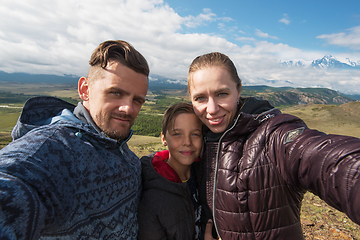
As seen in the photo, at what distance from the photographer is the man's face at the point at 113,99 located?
7.50 feet

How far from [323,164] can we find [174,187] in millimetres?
1894

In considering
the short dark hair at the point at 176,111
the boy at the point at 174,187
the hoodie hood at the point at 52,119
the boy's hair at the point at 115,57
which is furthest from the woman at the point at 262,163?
the hoodie hood at the point at 52,119

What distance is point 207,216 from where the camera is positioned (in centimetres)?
279

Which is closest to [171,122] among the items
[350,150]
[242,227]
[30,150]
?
[242,227]

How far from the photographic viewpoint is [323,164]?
152 centimetres

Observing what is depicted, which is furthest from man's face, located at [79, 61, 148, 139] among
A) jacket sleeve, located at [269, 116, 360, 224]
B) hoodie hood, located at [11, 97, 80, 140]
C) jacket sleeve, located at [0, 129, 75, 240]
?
jacket sleeve, located at [269, 116, 360, 224]

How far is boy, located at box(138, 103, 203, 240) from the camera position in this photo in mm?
2504

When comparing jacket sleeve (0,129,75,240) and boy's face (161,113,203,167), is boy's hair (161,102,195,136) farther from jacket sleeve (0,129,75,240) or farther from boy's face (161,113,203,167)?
jacket sleeve (0,129,75,240)

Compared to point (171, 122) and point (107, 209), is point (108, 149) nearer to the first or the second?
point (107, 209)

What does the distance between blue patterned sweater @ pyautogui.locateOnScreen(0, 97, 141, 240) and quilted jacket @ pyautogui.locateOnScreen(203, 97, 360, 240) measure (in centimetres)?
124

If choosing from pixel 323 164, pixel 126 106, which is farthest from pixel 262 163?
pixel 126 106

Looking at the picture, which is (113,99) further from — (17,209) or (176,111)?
(17,209)

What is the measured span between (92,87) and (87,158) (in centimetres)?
Answer: 100

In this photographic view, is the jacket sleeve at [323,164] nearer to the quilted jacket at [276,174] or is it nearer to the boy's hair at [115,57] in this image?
the quilted jacket at [276,174]
